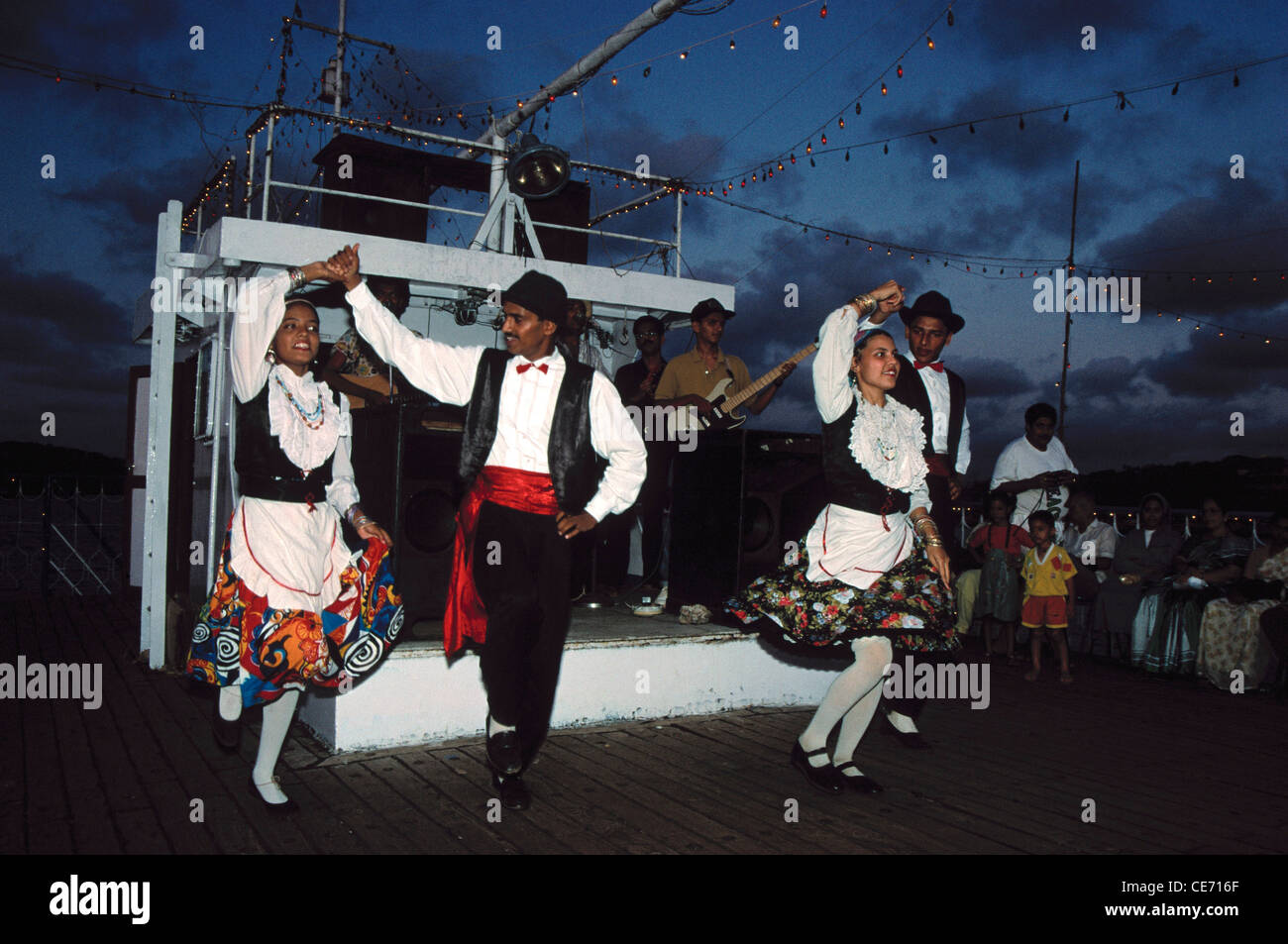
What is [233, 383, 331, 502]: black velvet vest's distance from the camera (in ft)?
10.3

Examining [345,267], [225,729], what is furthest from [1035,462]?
[225,729]

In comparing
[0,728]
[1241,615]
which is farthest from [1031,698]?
[0,728]

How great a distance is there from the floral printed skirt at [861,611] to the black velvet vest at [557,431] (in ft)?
2.90

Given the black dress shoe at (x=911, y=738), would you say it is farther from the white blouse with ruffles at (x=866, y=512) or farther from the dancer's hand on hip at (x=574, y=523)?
the dancer's hand on hip at (x=574, y=523)

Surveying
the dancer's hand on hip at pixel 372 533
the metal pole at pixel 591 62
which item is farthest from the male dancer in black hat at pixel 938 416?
the metal pole at pixel 591 62

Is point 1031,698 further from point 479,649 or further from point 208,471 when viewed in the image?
point 208,471

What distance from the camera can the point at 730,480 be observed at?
5.16 m

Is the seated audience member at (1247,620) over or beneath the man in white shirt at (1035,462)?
beneath

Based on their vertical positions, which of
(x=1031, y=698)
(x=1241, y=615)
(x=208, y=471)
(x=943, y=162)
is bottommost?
(x=1031, y=698)

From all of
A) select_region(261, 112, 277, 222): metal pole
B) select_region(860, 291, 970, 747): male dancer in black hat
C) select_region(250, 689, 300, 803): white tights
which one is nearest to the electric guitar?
select_region(860, 291, 970, 747): male dancer in black hat

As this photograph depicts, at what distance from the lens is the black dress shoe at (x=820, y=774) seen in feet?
11.4

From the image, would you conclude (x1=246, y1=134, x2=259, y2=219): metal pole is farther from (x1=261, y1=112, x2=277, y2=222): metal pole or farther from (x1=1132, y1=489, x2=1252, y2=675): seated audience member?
(x1=1132, y1=489, x2=1252, y2=675): seated audience member

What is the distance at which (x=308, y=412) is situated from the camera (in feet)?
10.7
